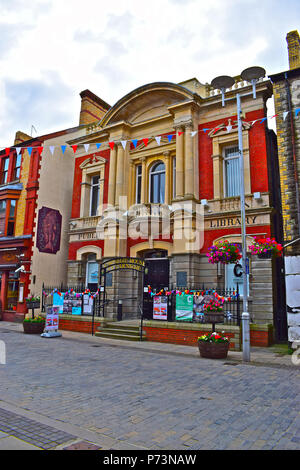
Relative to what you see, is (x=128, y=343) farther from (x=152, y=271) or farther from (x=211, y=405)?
(x=211, y=405)

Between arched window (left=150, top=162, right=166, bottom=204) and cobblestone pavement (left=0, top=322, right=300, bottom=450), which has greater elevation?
arched window (left=150, top=162, right=166, bottom=204)

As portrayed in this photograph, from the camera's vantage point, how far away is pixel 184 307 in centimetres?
1277

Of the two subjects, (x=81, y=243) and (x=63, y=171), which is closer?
(x=81, y=243)

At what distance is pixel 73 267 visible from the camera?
62.4ft

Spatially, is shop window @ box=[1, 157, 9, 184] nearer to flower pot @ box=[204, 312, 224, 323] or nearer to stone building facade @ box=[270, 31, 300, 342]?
stone building facade @ box=[270, 31, 300, 342]

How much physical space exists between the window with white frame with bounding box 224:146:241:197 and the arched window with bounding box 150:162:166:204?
346cm

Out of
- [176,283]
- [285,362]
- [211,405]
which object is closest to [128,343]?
[176,283]

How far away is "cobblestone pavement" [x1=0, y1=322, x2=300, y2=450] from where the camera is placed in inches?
170

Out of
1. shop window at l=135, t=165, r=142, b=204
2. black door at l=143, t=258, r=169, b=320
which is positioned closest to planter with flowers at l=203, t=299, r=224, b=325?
black door at l=143, t=258, r=169, b=320

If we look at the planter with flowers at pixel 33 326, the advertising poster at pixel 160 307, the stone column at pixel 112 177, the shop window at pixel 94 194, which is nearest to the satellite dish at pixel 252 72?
the advertising poster at pixel 160 307

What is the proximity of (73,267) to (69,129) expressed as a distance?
29.3 feet

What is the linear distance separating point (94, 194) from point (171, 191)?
5402 mm

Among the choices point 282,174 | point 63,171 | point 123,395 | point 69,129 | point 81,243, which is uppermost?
point 69,129

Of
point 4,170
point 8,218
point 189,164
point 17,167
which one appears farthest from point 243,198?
point 4,170
